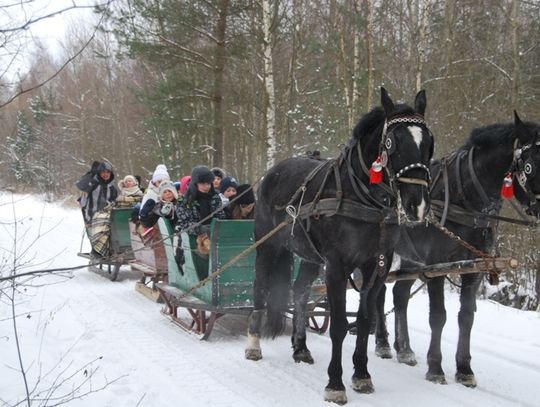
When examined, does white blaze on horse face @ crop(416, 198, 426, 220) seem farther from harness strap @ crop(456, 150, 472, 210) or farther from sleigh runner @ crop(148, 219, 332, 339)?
sleigh runner @ crop(148, 219, 332, 339)

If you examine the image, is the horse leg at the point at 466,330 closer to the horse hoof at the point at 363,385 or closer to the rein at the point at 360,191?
the horse hoof at the point at 363,385

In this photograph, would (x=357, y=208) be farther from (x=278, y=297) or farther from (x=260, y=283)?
(x=278, y=297)

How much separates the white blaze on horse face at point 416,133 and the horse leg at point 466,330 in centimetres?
146

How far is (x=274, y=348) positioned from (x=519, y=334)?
8.60 ft

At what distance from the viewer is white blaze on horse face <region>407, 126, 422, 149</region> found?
3490mm

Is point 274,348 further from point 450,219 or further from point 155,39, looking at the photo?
point 155,39

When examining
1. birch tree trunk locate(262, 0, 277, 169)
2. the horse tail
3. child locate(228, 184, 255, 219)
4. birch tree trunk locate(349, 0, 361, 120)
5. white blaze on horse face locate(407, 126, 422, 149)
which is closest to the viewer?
white blaze on horse face locate(407, 126, 422, 149)

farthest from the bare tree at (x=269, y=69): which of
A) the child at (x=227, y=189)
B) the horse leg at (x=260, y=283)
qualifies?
the horse leg at (x=260, y=283)

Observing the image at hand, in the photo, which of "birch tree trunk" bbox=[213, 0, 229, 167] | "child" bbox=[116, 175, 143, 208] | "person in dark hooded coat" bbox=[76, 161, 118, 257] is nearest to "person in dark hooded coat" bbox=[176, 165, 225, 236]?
"child" bbox=[116, 175, 143, 208]

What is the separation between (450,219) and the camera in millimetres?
4352

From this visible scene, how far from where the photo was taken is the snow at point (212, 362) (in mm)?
3979

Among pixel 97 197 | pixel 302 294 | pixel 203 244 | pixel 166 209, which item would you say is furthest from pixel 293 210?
pixel 97 197

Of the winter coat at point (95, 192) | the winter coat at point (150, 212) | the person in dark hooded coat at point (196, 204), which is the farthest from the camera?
the winter coat at point (95, 192)

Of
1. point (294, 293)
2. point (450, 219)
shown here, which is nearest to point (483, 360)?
point (450, 219)
